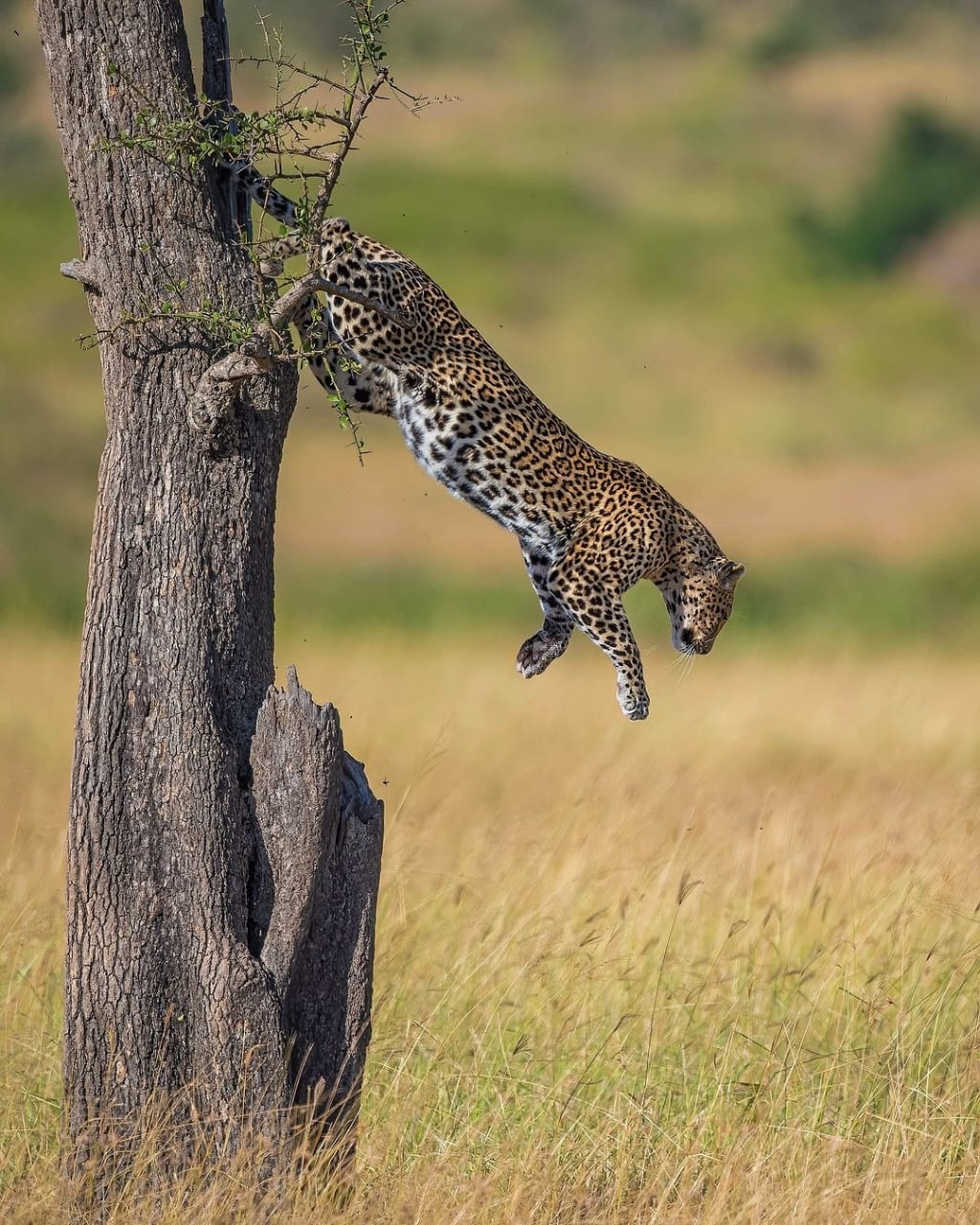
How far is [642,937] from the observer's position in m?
7.48

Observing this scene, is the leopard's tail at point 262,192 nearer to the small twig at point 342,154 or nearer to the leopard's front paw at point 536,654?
the small twig at point 342,154

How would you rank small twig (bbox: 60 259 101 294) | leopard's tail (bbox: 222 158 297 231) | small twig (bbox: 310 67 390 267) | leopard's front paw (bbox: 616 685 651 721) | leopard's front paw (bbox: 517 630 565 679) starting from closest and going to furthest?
small twig (bbox: 310 67 390 267), small twig (bbox: 60 259 101 294), leopard's tail (bbox: 222 158 297 231), leopard's front paw (bbox: 517 630 565 679), leopard's front paw (bbox: 616 685 651 721)

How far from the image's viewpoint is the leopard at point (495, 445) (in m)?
6.82

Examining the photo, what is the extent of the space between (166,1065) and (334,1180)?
0.59 meters

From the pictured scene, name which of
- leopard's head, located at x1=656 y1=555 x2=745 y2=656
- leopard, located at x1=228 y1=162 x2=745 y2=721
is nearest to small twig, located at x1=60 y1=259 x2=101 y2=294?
leopard, located at x1=228 y1=162 x2=745 y2=721

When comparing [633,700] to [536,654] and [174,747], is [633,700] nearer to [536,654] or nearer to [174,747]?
[536,654]

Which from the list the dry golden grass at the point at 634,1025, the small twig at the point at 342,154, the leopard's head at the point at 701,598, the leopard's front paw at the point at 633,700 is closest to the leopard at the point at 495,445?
the leopard's front paw at the point at 633,700

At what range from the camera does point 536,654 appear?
706 cm

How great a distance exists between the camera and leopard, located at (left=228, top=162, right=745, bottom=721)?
6.82 m

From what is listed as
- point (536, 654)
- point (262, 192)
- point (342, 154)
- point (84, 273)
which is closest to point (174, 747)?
point (84, 273)

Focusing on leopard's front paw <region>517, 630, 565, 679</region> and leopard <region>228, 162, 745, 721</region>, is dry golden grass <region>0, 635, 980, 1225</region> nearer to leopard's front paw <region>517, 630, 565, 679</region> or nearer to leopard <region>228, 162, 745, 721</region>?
leopard <region>228, 162, 745, 721</region>

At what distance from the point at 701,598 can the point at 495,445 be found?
5.77ft

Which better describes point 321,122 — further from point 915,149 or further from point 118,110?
point 915,149

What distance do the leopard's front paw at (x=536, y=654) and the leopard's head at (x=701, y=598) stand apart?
1223 millimetres
